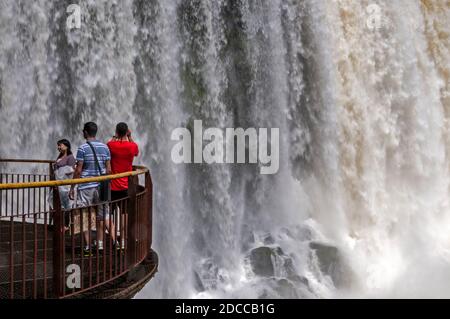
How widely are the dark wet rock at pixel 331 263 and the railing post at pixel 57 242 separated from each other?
10042 mm

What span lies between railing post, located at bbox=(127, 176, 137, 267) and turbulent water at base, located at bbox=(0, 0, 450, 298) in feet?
21.2

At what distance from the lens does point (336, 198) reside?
15.8 m

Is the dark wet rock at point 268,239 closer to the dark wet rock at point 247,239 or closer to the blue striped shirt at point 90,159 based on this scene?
the dark wet rock at point 247,239

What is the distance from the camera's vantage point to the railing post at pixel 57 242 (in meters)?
4.43

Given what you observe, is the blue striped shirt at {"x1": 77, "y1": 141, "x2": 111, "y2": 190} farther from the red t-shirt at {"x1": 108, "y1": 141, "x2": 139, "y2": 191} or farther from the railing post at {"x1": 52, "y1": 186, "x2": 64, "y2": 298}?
the railing post at {"x1": 52, "y1": 186, "x2": 64, "y2": 298}

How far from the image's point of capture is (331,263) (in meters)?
13.7

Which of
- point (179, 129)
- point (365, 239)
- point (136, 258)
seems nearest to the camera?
point (136, 258)

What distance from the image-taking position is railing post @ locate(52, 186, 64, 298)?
Answer: 443 centimetres

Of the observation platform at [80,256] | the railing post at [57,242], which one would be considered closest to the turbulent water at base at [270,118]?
the observation platform at [80,256]
